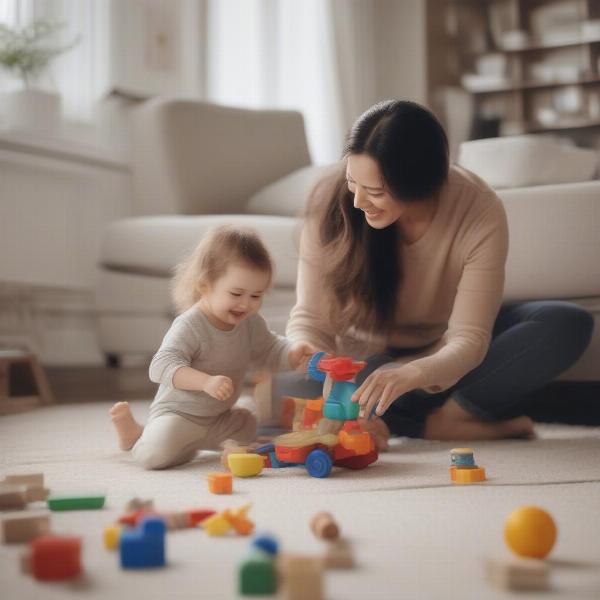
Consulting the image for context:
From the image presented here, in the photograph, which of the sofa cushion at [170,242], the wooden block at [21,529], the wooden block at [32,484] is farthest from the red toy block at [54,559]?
the sofa cushion at [170,242]

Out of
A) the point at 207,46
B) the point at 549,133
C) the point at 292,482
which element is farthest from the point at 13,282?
the point at 549,133

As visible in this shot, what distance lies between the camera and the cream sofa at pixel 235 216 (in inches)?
70.4

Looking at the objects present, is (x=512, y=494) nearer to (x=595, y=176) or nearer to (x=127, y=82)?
(x=595, y=176)

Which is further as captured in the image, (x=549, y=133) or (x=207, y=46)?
(x=549, y=133)

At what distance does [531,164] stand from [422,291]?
20.4 inches

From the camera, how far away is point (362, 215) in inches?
58.3

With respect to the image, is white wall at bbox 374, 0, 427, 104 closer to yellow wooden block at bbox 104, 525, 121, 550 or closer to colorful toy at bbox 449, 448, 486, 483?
colorful toy at bbox 449, 448, 486, 483

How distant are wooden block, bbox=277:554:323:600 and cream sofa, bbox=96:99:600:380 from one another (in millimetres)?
1247

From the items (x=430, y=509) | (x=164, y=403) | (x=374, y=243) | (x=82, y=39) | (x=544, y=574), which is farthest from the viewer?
(x=82, y=39)

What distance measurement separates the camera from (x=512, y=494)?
107cm

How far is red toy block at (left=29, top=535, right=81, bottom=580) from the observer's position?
718mm

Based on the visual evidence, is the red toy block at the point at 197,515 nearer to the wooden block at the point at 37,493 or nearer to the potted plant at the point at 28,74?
the wooden block at the point at 37,493

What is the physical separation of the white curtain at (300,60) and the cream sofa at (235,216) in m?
0.85

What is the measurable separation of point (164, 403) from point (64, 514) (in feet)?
1.27
